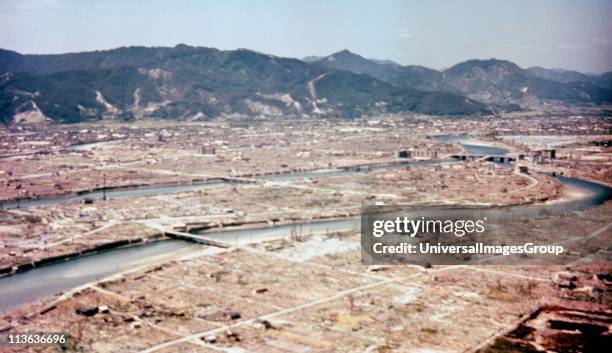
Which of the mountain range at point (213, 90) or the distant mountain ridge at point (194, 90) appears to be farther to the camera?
the mountain range at point (213, 90)

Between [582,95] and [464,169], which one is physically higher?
[582,95]

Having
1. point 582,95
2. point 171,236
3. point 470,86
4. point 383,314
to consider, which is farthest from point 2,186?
point 470,86

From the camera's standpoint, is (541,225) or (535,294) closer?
(535,294)

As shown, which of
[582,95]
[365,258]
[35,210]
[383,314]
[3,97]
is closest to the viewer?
[383,314]

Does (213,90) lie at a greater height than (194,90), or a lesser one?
greater

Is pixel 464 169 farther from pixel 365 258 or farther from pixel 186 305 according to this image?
pixel 186 305

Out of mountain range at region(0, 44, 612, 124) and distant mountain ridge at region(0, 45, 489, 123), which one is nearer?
distant mountain ridge at region(0, 45, 489, 123)

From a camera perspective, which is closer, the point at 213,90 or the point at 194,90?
the point at 194,90

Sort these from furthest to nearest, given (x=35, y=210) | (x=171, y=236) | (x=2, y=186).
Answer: (x=2, y=186) < (x=35, y=210) < (x=171, y=236)
